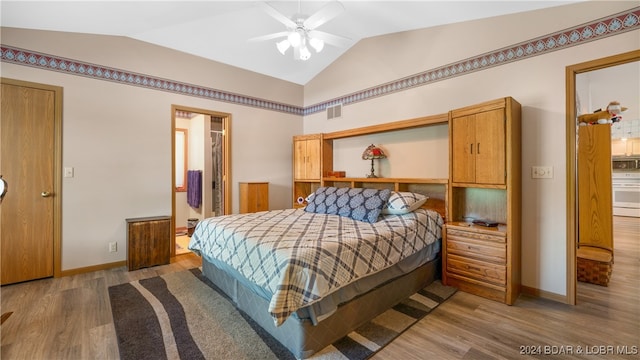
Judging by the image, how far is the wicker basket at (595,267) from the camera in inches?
111

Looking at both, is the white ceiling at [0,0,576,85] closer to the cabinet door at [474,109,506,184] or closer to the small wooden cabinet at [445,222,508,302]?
the cabinet door at [474,109,506,184]

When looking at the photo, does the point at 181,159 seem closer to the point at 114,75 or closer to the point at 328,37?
the point at 114,75

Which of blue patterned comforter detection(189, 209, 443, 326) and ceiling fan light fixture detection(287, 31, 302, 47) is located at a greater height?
ceiling fan light fixture detection(287, 31, 302, 47)

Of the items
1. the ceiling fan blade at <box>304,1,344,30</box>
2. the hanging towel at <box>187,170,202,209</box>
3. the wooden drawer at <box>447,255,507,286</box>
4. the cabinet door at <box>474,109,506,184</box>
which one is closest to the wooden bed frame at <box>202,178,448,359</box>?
the wooden drawer at <box>447,255,507,286</box>

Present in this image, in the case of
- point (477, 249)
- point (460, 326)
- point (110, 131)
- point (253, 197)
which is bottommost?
point (460, 326)

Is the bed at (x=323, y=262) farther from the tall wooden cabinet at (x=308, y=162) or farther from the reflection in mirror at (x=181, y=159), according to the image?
the reflection in mirror at (x=181, y=159)

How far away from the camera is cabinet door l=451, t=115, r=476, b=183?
2.72m

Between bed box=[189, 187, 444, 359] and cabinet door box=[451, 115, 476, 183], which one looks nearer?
bed box=[189, 187, 444, 359]

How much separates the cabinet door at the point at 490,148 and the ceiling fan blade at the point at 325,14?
1.70 meters

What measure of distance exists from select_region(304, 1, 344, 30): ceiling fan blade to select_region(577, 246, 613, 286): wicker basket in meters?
3.69

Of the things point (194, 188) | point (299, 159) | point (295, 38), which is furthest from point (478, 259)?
point (194, 188)

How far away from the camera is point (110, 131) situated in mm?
3375

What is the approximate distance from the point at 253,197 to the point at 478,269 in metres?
3.30

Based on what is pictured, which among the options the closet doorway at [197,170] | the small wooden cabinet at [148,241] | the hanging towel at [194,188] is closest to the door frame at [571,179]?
the small wooden cabinet at [148,241]
